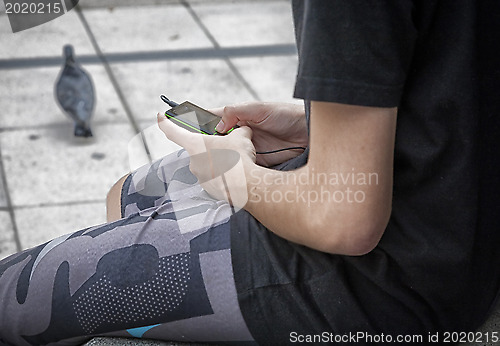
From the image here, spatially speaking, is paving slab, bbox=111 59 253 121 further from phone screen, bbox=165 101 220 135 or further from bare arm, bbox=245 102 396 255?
bare arm, bbox=245 102 396 255

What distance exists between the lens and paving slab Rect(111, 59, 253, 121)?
13.3 feet

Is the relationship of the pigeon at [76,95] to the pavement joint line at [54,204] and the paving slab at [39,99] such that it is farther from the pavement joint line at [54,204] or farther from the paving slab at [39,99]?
the pavement joint line at [54,204]

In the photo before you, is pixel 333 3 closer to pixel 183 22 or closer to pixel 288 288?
pixel 288 288

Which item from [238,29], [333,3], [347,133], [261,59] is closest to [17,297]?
[347,133]

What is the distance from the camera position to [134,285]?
55.0 inches

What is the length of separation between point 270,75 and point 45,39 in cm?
165

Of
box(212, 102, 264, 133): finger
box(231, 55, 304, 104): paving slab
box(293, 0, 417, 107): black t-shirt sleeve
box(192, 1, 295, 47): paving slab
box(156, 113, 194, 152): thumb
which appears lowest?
box(192, 1, 295, 47): paving slab

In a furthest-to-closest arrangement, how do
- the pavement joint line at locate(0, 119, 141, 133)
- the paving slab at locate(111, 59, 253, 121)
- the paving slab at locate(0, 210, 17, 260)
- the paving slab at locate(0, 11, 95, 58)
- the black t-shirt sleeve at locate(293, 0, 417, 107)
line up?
the paving slab at locate(0, 11, 95, 58), the paving slab at locate(111, 59, 253, 121), the pavement joint line at locate(0, 119, 141, 133), the paving slab at locate(0, 210, 17, 260), the black t-shirt sleeve at locate(293, 0, 417, 107)

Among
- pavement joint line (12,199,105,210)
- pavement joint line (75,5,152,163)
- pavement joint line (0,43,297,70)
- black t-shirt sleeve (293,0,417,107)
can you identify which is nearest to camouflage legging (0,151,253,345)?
black t-shirt sleeve (293,0,417,107)

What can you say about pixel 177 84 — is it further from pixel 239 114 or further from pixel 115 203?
pixel 239 114

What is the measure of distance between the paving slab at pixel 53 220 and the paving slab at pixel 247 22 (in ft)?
6.63

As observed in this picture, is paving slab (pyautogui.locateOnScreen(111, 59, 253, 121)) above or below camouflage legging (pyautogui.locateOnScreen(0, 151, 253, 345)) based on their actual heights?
below

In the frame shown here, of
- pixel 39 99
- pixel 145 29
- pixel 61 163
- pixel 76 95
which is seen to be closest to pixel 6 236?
pixel 61 163

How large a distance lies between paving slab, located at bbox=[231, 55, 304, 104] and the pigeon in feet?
3.30
